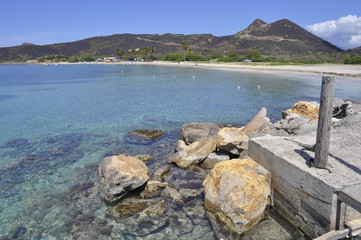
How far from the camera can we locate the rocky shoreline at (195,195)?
243 inches

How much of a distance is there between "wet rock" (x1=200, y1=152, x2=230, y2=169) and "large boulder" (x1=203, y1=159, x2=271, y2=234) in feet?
6.88

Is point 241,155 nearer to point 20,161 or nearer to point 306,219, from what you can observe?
point 306,219

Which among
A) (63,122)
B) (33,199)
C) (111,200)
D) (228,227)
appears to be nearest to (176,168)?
(111,200)

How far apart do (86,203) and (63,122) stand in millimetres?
11298

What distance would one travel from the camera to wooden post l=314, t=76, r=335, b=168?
18.1ft

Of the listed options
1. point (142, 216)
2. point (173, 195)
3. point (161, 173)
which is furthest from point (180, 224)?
point (161, 173)

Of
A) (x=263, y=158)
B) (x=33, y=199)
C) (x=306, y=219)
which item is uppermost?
(x=263, y=158)

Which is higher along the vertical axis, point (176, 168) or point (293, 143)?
point (293, 143)

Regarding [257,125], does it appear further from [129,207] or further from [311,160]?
[129,207]

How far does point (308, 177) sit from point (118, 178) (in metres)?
4.64

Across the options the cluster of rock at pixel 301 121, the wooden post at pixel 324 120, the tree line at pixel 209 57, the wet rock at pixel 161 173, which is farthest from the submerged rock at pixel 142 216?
the tree line at pixel 209 57

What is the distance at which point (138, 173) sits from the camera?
25.1ft

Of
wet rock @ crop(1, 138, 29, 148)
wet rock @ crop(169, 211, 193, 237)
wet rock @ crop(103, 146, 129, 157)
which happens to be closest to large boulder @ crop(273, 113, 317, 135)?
wet rock @ crop(169, 211, 193, 237)

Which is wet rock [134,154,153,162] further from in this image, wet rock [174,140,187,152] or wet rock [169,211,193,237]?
wet rock [169,211,193,237]
